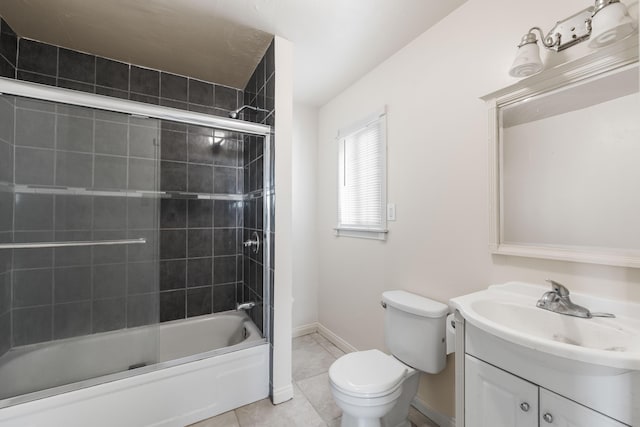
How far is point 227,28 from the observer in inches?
67.1

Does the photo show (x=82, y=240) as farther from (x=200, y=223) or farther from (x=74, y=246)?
(x=200, y=223)

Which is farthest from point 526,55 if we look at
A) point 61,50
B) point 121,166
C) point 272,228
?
point 61,50

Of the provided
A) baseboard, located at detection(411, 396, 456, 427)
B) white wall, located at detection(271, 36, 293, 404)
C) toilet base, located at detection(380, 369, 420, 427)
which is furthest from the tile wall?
baseboard, located at detection(411, 396, 456, 427)

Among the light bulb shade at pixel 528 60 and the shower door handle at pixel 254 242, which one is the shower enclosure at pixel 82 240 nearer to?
the shower door handle at pixel 254 242

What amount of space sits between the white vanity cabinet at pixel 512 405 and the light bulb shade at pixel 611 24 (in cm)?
119

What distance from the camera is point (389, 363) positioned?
57.1 inches

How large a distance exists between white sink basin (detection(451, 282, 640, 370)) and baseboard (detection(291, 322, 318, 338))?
6.49 feet

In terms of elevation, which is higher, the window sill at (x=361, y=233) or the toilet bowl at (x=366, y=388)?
the window sill at (x=361, y=233)

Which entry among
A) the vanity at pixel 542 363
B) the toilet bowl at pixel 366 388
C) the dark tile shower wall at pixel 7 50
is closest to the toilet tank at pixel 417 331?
the toilet bowl at pixel 366 388

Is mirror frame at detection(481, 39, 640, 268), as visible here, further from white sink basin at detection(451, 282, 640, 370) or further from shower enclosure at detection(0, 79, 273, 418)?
shower enclosure at detection(0, 79, 273, 418)

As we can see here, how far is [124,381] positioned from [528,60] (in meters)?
2.48

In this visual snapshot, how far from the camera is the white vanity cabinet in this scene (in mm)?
771

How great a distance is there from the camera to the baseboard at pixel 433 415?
1.49 meters

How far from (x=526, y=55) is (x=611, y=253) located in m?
0.84
